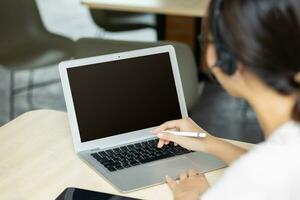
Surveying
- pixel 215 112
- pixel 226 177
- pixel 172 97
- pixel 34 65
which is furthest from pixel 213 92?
pixel 226 177

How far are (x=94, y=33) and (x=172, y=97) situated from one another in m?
3.32

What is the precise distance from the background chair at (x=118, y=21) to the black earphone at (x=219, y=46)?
2634 mm

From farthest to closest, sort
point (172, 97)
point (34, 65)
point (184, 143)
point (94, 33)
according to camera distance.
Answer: point (94, 33)
point (34, 65)
point (172, 97)
point (184, 143)

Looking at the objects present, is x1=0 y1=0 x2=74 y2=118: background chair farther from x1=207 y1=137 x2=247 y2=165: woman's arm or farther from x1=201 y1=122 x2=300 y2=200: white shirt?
x1=201 y1=122 x2=300 y2=200: white shirt

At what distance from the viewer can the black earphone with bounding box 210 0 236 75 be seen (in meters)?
0.98

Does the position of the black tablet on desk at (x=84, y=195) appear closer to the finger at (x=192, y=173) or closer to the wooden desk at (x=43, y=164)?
the wooden desk at (x=43, y=164)

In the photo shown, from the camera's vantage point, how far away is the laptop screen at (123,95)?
1.48 metres

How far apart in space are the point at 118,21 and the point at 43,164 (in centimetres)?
229

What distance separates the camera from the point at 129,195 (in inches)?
50.6

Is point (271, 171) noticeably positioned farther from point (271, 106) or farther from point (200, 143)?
point (200, 143)

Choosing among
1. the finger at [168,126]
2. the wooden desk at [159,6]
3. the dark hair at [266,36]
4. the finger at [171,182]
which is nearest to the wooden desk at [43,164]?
the finger at [171,182]

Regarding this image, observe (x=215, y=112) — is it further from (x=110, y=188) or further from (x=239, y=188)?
(x=239, y=188)

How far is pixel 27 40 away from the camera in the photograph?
3.18 m

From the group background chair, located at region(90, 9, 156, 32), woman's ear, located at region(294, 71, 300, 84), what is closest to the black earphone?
woman's ear, located at region(294, 71, 300, 84)
